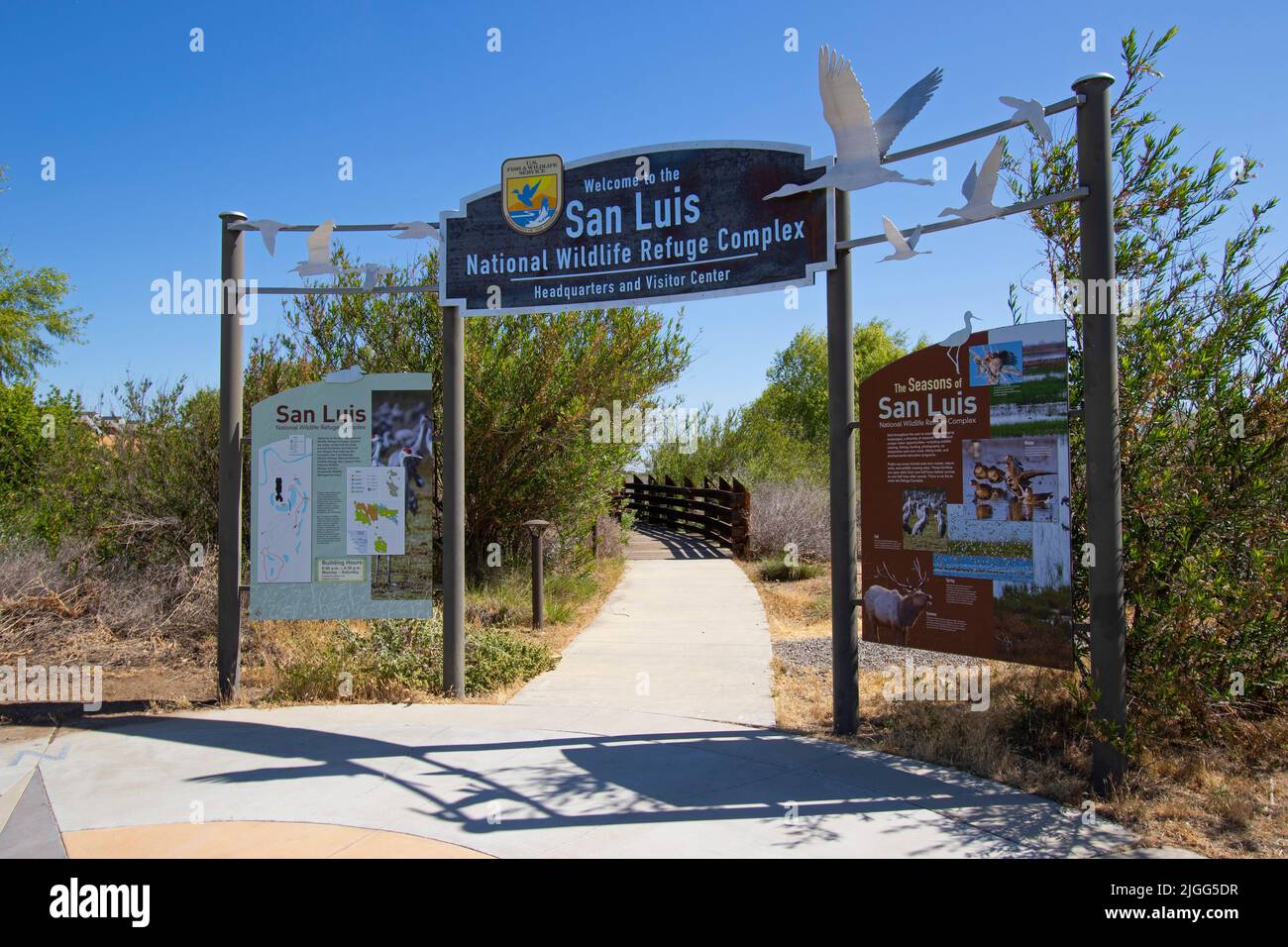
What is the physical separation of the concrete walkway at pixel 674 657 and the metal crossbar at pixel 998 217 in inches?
134

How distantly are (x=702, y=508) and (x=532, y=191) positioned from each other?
1546 cm

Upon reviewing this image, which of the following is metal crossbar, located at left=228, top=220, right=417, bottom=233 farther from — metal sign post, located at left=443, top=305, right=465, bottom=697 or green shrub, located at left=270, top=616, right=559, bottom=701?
green shrub, located at left=270, top=616, right=559, bottom=701

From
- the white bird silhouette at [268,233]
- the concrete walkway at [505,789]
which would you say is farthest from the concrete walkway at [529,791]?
the white bird silhouette at [268,233]

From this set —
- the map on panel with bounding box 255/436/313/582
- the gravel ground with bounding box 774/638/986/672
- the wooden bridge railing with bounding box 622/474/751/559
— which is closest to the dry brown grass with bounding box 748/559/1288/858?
the gravel ground with bounding box 774/638/986/672

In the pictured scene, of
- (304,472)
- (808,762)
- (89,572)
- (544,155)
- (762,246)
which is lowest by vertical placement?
(808,762)

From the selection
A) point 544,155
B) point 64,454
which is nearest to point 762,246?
point 544,155

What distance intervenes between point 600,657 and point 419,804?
4240 millimetres

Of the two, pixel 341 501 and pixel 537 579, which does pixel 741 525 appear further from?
pixel 341 501

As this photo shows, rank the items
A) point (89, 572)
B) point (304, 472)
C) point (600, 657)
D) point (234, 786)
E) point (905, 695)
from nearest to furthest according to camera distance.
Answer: point (234, 786), point (905, 695), point (304, 472), point (600, 657), point (89, 572)

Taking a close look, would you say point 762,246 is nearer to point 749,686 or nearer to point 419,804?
point 749,686

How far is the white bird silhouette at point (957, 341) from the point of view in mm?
5695

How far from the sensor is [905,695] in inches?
274

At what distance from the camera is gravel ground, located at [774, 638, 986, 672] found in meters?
8.91

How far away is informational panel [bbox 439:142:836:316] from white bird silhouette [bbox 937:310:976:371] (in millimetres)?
989
